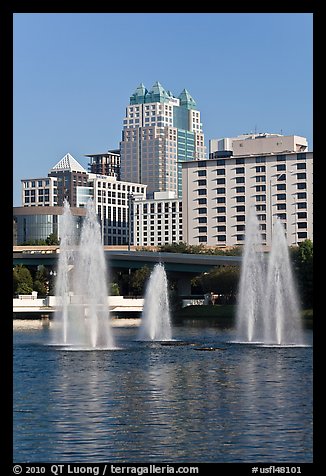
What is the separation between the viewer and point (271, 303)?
5634 centimetres

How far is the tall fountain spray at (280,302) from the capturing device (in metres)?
48.8

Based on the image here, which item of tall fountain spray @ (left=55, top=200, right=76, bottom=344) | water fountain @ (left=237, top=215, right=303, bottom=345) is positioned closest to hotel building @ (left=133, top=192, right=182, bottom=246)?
tall fountain spray @ (left=55, top=200, right=76, bottom=344)

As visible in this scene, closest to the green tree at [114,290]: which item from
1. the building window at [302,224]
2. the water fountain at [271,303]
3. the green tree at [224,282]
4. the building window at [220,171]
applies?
the green tree at [224,282]

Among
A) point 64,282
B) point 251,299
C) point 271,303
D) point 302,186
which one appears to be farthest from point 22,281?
point 302,186

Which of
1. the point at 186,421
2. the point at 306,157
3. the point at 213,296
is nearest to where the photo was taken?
the point at 186,421

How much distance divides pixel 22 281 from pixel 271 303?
40222 mm

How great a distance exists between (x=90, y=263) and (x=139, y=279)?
40.3 metres

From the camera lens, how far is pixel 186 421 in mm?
19562

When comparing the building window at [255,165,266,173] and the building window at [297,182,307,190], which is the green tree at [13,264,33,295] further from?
the building window at [297,182,307,190]

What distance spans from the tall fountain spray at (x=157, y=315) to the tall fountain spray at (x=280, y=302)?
544 centimetres

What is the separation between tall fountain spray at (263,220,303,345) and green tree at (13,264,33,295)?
32647 millimetres

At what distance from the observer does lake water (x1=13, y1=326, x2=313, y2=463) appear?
54.1 ft
